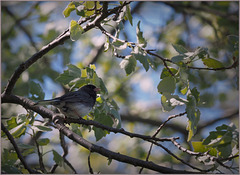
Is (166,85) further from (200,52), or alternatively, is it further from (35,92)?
(35,92)

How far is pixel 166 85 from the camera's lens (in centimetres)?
202

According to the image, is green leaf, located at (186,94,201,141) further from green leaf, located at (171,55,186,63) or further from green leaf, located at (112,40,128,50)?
green leaf, located at (112,40,128,50)

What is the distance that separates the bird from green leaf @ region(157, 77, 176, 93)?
0.96 meters

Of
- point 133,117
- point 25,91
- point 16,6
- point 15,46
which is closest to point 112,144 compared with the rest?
point 133,117

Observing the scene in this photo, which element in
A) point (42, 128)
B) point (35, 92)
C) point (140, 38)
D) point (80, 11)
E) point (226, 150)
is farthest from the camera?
point (35, 92)

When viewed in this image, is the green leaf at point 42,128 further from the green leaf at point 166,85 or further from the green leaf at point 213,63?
the green leaf at point 213,63

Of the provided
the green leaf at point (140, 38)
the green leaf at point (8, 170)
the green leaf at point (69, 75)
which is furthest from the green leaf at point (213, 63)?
the green leaf at point (8, 170)

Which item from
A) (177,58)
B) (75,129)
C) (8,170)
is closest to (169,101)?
(177,58)

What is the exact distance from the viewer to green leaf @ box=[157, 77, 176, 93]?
2008mm

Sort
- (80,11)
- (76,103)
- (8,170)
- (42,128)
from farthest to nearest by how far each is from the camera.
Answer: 1. (76,103)
2. (42,128)
3. (8,170)
4. (80,11)

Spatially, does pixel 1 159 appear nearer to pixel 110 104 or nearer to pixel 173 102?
pixel 110 104

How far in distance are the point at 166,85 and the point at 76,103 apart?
1.44 metres

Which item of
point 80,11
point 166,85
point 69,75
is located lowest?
point 166,85

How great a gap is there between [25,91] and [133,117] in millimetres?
2250
